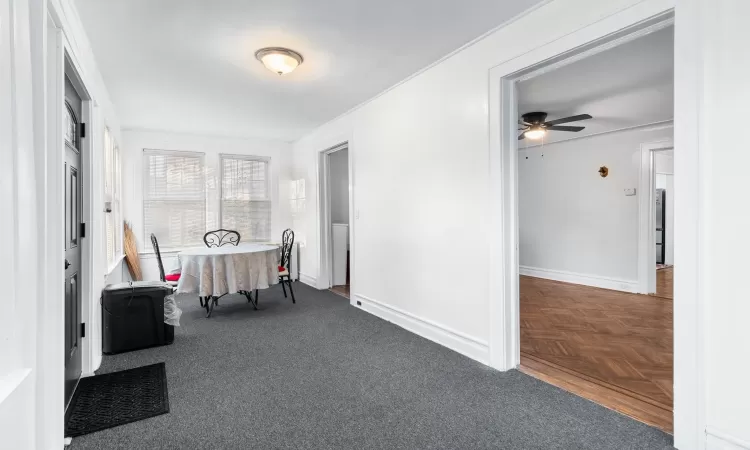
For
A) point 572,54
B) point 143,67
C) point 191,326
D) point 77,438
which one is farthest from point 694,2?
point 191,326

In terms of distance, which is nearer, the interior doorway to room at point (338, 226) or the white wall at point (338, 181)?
the interior doorway to room at point (338, 226)

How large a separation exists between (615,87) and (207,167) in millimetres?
5708

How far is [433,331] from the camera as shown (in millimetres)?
3389

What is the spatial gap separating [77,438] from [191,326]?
6.54 feet

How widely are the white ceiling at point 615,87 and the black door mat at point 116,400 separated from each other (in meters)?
4.01

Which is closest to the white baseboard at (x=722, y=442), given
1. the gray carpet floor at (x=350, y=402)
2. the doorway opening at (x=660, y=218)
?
the gray carpet floor at (x=350, y=402)

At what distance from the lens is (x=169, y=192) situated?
5840 mm

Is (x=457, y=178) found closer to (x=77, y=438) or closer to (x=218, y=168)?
(x=77, y=438)

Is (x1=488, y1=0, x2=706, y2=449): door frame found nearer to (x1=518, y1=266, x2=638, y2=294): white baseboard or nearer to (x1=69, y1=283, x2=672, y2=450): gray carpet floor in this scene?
(x1=69, y1=283, x2=672, y2=450): gray carpet floor

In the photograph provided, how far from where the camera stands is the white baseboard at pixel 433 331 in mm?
2904

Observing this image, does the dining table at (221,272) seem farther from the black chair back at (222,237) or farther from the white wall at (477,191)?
the black chair back at (222,237)

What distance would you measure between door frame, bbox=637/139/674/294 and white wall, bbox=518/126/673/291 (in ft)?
0.25

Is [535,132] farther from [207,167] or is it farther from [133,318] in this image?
[207,167]

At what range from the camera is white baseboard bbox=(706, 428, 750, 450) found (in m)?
1.64
